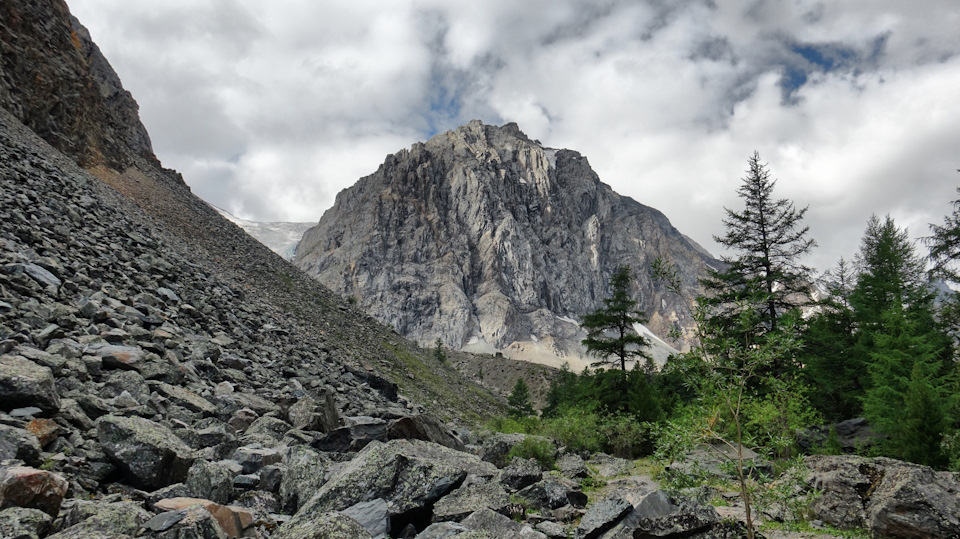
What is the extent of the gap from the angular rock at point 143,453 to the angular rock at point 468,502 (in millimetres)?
4303

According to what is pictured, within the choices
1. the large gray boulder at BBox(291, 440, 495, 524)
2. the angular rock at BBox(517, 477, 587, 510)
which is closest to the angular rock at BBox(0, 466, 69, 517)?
the large gray boulder at BBox(291, 440, 495, 524)

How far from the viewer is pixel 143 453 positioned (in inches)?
272

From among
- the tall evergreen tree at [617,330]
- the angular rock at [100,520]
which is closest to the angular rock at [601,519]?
the angular rock at [100,520]

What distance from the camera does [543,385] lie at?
149m

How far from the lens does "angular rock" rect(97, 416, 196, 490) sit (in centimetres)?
680

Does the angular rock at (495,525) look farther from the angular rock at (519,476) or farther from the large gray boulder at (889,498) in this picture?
the large gray boulder at (889,498)

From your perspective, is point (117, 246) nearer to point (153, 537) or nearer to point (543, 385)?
point (153, 537)

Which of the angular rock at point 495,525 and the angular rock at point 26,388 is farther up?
the angular rock at point 26,388

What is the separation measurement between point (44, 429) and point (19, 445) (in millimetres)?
651

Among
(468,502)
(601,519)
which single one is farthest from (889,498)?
(468,502)

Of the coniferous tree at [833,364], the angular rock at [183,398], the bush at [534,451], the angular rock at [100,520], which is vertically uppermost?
the coniferous tree at [833,364]

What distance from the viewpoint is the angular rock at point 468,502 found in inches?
332

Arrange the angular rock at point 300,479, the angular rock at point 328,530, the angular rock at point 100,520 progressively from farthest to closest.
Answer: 1. the angular rock at point 300,479
2. the angular rock at point 328,530
3. the angular rock at point 100,520

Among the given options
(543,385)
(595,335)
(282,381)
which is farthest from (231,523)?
(543,385)
